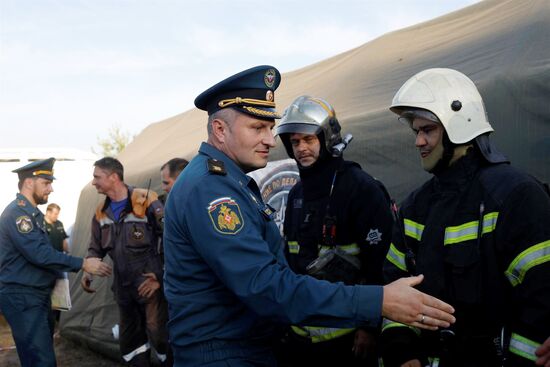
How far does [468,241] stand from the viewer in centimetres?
238

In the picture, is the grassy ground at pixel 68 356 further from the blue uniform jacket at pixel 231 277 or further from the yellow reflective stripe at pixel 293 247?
the blue uniform jacket at pixel 231 277

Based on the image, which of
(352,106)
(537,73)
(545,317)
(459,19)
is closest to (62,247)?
(352,106)

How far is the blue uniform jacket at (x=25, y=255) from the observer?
536cm

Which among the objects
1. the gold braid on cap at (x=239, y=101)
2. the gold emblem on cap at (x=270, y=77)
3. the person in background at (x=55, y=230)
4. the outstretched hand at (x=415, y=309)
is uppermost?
the gold emblem on cap at (x=270, y=77)

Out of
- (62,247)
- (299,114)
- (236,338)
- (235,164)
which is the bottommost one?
(62,247)

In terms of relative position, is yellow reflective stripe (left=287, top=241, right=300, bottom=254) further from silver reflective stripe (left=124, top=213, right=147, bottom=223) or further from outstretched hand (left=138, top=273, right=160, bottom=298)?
silver reflective stripe (left=124, top=213, right=147, bottom=223)

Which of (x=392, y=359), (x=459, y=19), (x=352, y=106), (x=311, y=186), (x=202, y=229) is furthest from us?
(x=459, y=19)

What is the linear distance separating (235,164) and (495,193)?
1.08m

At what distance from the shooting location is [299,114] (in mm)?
3877

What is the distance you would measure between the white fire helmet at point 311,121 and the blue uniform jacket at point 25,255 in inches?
110

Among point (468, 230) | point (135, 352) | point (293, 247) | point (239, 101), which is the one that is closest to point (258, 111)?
point (239, 101)

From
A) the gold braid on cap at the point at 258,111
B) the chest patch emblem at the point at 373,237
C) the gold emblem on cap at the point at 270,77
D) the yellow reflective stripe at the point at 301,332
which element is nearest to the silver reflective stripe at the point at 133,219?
the yellow reflective stripe at the point at 301,332

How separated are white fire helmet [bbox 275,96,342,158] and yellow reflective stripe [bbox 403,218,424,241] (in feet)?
3.91

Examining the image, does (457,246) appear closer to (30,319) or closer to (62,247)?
(30,319)
